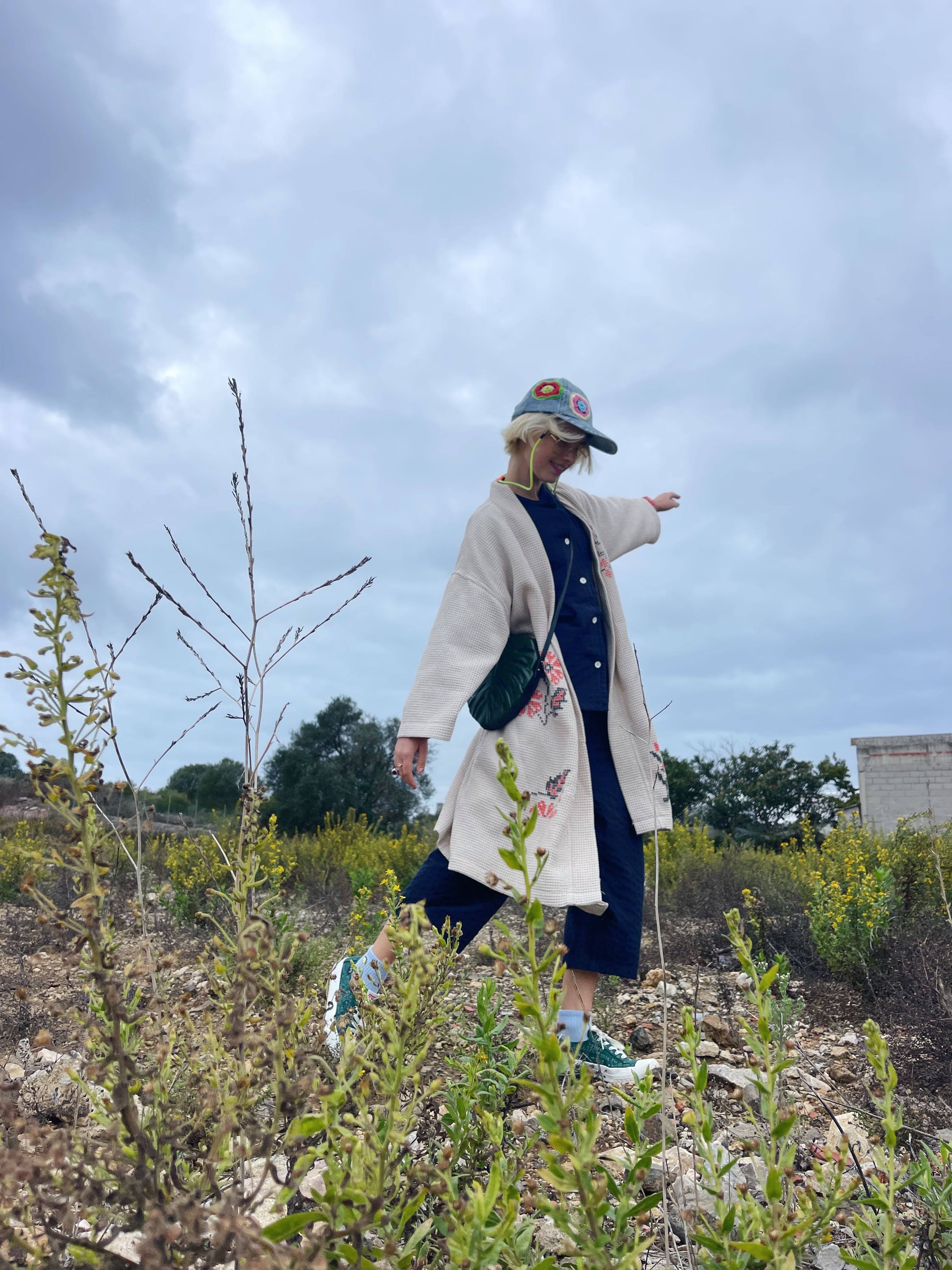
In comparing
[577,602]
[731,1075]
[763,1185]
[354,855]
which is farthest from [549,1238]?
[354,855]

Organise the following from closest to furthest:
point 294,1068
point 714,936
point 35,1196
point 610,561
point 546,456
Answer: point 35,1196, point 294,1068, point 546,456, point 610,561, point 714,936

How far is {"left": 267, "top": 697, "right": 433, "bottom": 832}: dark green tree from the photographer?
18688 millimetres

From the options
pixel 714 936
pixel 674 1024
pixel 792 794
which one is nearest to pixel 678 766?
pixel 792 794

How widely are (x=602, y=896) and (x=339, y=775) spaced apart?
16590 mm

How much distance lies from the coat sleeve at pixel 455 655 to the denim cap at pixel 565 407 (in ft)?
2.34

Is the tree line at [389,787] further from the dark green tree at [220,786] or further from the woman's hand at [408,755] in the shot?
the woman's hand at [408,755]

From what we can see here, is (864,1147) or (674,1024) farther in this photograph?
(674,1024)

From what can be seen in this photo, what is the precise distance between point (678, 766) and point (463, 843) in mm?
15601

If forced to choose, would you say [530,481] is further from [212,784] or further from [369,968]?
[212,784]

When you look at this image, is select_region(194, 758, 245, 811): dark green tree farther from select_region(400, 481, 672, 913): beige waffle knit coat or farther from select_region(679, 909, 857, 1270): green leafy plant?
select_region(679, 909, 857, 1270): green leafy plant

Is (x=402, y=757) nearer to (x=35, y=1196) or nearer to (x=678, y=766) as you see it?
(x=35, y=1196)

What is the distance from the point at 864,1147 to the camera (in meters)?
2.29

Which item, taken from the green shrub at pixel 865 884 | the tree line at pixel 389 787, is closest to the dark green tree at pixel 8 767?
the tree line at pixel 389 787

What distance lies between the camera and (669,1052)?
3.23m
